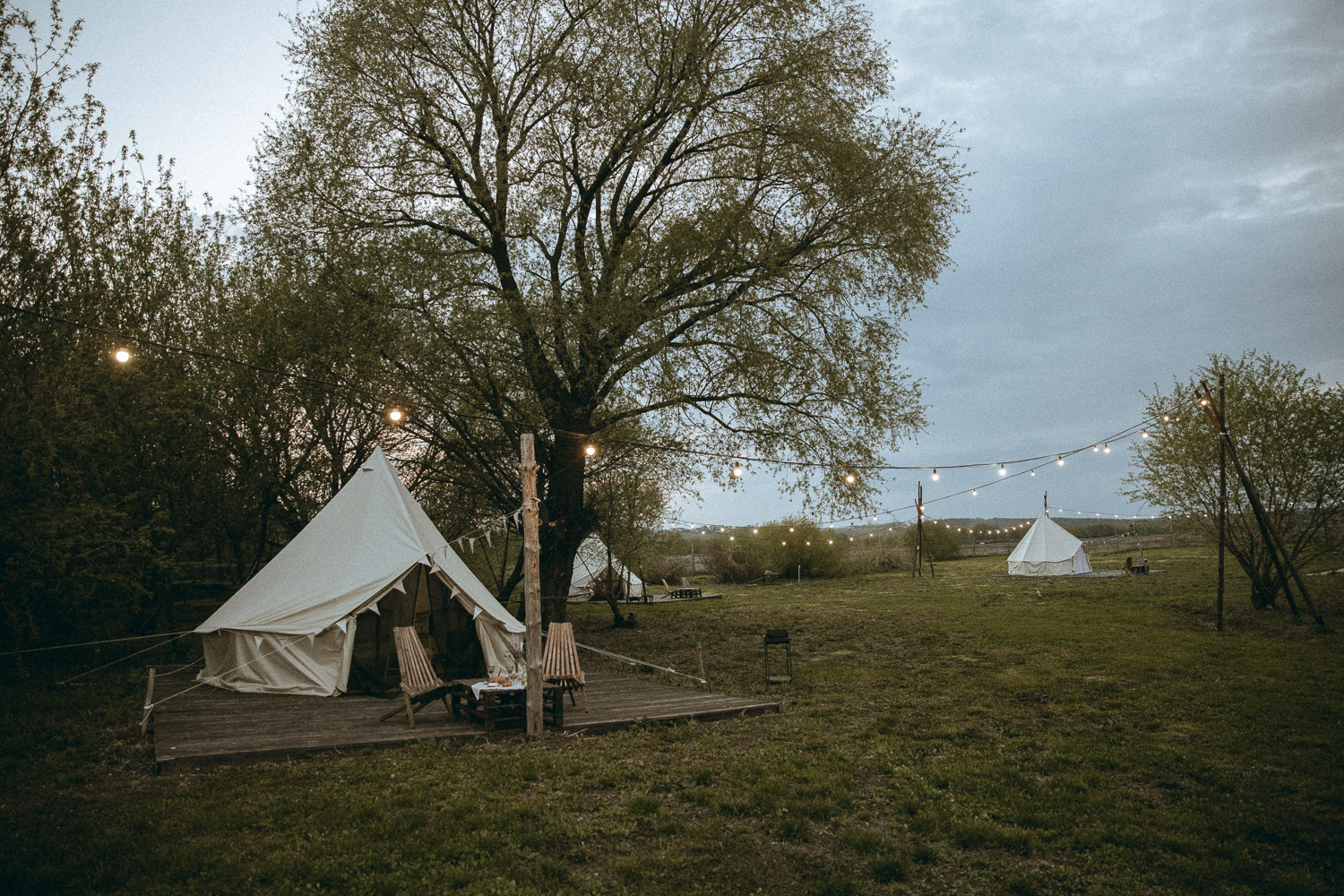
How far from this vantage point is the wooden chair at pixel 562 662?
777 cm

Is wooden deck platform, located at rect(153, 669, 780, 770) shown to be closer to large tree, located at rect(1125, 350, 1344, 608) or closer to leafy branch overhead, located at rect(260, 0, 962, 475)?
leafy branch overhead, located at rect(260, 0, 962, 475)

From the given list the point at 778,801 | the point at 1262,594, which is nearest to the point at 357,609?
the point at 778,801

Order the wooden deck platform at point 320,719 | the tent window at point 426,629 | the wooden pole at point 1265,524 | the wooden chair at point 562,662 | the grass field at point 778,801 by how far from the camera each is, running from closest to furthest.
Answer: the grass field at point 778,801, the wooden deck platform at point 320,719, the wooden chair at point 562,662, the tent window at point 426,629, the wooden pole at point 1265,524

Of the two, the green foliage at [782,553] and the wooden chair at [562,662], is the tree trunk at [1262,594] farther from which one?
the green foliage at [782,553]

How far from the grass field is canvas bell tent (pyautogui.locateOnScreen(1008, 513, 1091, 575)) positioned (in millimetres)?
18271

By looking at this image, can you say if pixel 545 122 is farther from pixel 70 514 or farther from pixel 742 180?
pixel 70 514

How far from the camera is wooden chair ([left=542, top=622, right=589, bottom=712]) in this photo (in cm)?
777

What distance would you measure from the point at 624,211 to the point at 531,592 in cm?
773

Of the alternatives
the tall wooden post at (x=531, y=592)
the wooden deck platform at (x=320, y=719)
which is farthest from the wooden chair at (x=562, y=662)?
the tall wooden post at (x=531, y=592)

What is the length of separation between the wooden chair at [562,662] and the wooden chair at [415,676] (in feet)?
3.64

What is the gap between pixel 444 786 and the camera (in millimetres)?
5168

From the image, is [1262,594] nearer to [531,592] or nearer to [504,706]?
[531,592]

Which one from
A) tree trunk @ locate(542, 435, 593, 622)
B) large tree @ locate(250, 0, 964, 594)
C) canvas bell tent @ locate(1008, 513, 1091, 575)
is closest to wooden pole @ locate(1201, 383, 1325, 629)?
large tree @ locate(250, 0, 964, 594)

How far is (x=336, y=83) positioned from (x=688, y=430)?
7.77 m
